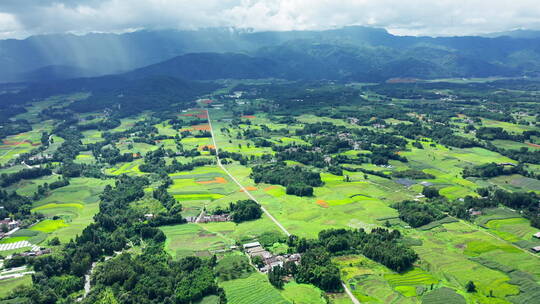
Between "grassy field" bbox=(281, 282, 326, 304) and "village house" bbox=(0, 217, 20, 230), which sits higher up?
"grassy field" bbox=(281, 282, 326, 304)

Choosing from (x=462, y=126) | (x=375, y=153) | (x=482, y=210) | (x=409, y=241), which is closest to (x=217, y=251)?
Result: (x=409, y=241)

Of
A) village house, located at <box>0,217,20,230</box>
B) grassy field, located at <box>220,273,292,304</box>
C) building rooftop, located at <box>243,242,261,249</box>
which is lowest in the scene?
village house, located at <box>0,217,20,230</box>

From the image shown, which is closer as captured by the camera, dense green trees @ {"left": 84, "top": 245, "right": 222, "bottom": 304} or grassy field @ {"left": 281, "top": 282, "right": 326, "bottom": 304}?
grassy field @ {"left": 281, "top": 282, "right": 326, "bottom": 304}

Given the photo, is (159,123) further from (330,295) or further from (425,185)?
(330,295)

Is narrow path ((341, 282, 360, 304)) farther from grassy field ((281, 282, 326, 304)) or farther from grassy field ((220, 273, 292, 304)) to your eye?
grassy field ((220, 273, 292, 304))

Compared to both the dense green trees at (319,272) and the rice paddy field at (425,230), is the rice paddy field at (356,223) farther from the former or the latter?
the dense green trees at (319,272)

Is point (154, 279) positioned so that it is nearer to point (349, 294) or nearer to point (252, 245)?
point (252, 245)

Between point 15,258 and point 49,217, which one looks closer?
point 15,258

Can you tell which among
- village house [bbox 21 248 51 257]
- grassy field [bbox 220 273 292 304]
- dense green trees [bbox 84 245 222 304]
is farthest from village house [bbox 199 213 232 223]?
village house [bbox 21 248 51 257]

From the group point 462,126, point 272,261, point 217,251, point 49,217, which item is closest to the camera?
point 272,261

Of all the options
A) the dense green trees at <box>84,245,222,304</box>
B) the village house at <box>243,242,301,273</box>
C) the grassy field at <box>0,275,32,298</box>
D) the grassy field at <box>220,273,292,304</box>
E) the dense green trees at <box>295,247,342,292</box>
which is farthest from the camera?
the village house at <box>243,242,301,273</box>

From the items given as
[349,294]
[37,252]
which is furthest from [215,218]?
[349,294]
